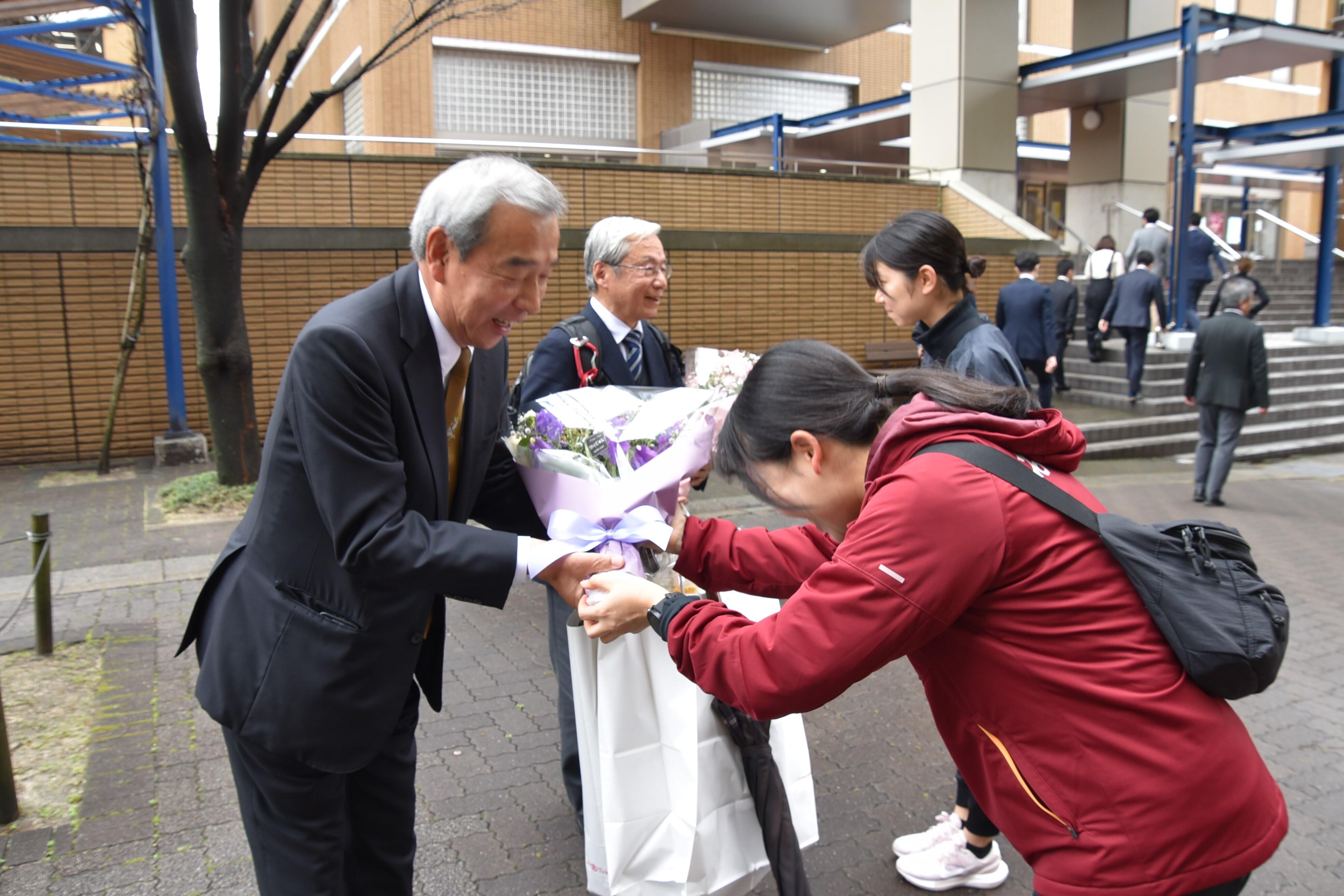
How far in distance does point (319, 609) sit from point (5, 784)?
2186 millimetres

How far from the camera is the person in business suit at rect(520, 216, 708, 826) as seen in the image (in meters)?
3.30

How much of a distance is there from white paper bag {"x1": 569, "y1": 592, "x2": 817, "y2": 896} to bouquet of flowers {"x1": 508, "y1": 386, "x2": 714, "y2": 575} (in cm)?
31

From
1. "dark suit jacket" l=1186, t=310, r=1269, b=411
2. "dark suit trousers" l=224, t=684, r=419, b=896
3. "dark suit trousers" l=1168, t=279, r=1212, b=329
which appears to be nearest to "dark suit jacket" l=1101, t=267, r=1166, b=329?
"dark suit trousers" l=1168, t=279, r=1212, b=329

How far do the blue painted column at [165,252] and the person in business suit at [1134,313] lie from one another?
10922 mm

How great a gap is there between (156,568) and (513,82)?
14.5 meters

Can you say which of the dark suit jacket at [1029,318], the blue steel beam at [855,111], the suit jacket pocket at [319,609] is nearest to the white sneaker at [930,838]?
the suit jacket pocket at [319,609]

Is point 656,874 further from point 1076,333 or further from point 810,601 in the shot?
point 1076,333

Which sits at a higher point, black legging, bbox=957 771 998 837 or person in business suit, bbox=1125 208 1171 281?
person in business suit, bbox=1125 208 1171 281

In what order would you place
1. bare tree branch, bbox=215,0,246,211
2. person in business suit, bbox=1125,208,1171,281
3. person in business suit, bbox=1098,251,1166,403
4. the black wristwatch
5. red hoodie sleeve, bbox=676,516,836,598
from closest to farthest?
the black wristwatch < red hoodie sleeve, bbox=676,516,836,598 < bare tree branch, bbox=215,0,246,211 < person in business suit, bbox=1098,251,1166,403 < person in business suit, bbox=1125,208,1171,281

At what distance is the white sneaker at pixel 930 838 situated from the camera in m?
3.15

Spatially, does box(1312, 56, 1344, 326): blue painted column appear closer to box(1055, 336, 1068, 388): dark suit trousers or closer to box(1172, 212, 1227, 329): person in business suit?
box(1172, 212, 1227, 329): person in business suit

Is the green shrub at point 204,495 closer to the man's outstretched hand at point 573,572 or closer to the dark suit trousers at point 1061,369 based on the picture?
the man's outstretched hand at point 573,572

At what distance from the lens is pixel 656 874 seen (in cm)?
246

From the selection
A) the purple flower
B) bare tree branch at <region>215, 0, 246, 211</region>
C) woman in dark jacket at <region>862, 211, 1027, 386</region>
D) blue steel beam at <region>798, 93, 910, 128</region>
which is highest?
blue steel beam at <region>798, 93, 910, 128</region>
